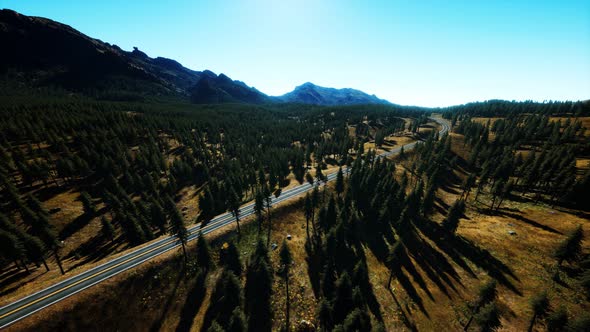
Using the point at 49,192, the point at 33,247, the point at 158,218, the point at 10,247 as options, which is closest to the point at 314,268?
the point at 158,218

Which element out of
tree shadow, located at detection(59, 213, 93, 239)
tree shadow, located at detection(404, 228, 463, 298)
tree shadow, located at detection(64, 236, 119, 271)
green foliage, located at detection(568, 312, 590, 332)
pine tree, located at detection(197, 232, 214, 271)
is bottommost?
tree shadow, located at detection(64, 236, 119, 271)

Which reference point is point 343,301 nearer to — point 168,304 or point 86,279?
point 168,304

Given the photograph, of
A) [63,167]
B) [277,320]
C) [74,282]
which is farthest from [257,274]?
[63,167]

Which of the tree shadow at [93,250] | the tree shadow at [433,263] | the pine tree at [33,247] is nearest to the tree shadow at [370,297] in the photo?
the tree shadow at [433,263]

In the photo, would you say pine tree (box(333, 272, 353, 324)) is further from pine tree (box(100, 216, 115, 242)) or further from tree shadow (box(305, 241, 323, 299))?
pine tree (box(100, 216, 115, 242))

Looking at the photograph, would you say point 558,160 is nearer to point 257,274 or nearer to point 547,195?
point 547,195

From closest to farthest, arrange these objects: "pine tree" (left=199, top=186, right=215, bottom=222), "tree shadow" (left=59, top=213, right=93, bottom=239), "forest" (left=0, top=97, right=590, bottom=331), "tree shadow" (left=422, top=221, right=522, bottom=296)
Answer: "forest" (left=0, top=97, right=590, bottom=331) < "tree shadow" (left=422, top=221, right=522, bottom=296) < "tree shadow" (left=59, top=213, right=93, bottom=239) < "pine tree" (left=199, top=186, right=215, bottom=222)

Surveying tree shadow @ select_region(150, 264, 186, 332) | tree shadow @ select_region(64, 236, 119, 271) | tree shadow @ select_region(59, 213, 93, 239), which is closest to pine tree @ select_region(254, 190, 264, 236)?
tree shadow @ select_region(150, 264, 186, 332)

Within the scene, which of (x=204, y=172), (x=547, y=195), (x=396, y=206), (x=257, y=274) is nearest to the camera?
(x=257, y=274)
